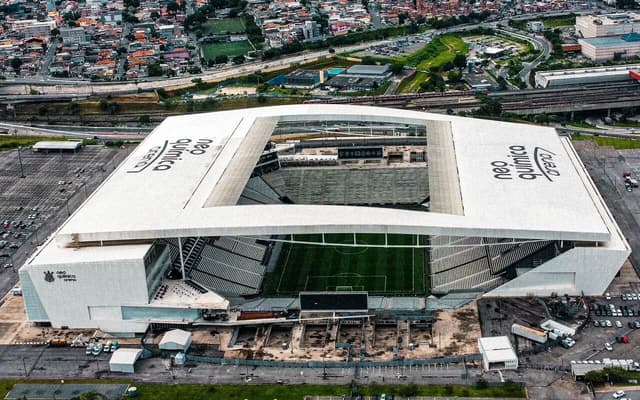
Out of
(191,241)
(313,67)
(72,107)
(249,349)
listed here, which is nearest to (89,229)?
(191,241)

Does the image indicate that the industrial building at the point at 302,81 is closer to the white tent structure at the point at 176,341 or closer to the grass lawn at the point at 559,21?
the grass lawn at the point at 559,21

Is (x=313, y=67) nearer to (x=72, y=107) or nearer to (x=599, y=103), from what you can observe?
(x=72, y=107)

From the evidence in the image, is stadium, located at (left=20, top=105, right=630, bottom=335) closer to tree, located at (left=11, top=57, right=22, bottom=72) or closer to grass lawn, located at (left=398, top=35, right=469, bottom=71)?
grass lawn, located at (left=398, top=35, right=469, bottom=71)

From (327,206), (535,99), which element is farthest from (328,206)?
(535,99)

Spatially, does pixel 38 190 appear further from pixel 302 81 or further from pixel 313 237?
pixel 302 81

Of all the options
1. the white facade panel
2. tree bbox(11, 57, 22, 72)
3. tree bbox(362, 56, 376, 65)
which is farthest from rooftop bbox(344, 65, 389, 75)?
the white facade panel
